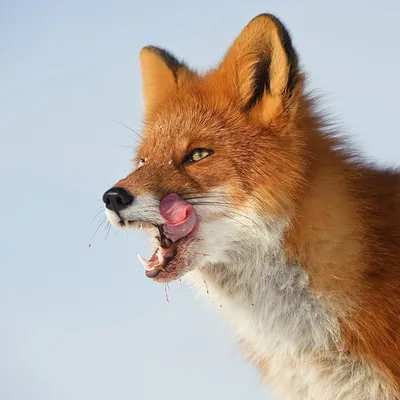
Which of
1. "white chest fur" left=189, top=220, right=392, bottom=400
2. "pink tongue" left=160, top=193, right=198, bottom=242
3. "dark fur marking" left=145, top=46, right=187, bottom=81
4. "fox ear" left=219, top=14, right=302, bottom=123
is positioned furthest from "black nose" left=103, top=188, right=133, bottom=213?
"dark fur marking" left=145, top=46, right=187, bottom=81

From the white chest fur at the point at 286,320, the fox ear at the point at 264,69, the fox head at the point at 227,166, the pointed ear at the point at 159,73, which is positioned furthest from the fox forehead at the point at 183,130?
the white chest fur at the point at 286,320

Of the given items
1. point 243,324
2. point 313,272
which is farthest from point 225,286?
point 313,272

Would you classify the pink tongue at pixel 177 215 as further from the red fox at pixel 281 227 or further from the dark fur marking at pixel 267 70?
the dark fur marking at pixel 267 70

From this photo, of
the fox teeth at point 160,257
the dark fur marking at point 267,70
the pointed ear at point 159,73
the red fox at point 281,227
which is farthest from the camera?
the pointed ear at point 159,73

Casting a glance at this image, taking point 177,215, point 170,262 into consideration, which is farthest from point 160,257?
point 177,215

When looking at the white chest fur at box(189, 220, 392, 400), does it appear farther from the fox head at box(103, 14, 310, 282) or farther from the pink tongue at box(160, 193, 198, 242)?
the pink tongue at box(160, 193, 198, 242)

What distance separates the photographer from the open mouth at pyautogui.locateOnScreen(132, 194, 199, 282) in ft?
15.7

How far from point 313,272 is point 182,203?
1069mm

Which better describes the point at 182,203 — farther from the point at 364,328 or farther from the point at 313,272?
the point at 364,328

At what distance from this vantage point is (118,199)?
4.76 metres

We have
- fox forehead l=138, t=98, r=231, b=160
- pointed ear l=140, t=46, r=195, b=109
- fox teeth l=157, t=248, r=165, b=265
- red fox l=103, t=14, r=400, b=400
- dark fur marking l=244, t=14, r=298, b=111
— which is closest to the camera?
red fox l=103, t=14, r=400, b=400

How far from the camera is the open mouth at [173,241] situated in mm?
4781

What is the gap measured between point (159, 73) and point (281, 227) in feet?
7.18

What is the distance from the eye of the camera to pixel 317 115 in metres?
5.50
